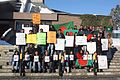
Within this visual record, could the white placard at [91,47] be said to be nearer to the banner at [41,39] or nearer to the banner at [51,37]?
the banner at [51,37]

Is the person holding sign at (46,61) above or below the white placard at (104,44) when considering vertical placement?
below

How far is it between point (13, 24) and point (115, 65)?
2379 cm

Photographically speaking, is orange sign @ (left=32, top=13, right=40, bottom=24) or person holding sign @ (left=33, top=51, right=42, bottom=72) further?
orange sign @ (left=32, top=13, right=40, bottom=24)

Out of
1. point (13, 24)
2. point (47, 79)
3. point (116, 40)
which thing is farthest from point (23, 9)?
point (47, 79)

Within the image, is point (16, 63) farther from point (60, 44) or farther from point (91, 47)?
point (91, 47)

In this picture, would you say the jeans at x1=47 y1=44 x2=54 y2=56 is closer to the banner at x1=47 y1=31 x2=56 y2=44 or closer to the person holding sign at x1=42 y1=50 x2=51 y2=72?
the banner at x1=47 y1=31 x2=56 y2=44

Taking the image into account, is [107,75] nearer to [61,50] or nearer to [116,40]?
[61,50]

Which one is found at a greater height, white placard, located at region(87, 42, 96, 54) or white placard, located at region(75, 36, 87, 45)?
white placard, located at region(75, 36, 87, 45)

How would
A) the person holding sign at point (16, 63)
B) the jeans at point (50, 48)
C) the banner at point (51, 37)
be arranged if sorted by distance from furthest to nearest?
the banner at point (51, 37) → the jeans at point (50, 48) → the person holding sign at point (16, 63)


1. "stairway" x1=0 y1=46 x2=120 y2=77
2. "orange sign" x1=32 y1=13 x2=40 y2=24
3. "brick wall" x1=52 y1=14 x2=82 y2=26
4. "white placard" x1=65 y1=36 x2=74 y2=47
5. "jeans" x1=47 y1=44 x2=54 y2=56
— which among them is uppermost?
"brick wall" x1=52 y1=14 x2=82 y2=26

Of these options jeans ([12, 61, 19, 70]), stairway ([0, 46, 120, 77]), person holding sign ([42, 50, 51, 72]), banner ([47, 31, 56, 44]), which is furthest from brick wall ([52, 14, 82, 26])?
jeans ([12, 61, 19, 70])

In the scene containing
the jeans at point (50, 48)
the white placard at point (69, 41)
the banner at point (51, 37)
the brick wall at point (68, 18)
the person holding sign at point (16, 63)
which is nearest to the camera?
the person holding sign at point (16, 63)

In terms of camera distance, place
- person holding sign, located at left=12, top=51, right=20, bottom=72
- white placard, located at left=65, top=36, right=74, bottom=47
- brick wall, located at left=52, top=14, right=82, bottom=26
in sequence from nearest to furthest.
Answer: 1. person holding sign, located at left=12, top=51, right=20, bottom=72
2. white placard, located at left=65, top=36, right=74, bottom=47
3. brick wall, located at left=52, top=14, right=82, bottom=26

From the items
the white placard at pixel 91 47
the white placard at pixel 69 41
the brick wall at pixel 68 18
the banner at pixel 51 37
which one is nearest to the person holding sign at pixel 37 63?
the banner at pixel 51 37
